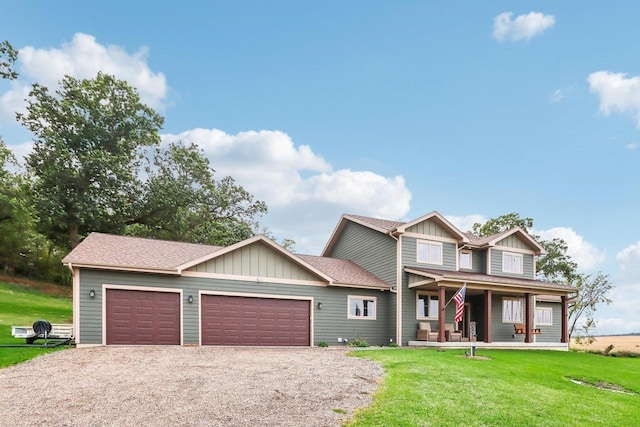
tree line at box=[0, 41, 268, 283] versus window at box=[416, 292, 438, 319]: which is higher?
tree line at box=[0, 41, 268, 283]

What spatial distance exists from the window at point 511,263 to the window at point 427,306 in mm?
5249

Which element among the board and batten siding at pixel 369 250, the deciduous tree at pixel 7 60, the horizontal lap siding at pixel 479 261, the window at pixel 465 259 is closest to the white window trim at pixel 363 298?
the board and batten siding at pixel 369 250

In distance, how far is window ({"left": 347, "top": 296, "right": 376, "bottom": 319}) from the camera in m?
21.2

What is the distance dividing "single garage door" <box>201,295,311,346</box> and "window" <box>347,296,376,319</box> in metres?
2.16

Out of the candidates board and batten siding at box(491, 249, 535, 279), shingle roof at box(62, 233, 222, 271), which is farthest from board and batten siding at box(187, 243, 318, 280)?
board and batten siding at box(491, 249, 535, 279)

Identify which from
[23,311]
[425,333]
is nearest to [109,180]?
[23,311]

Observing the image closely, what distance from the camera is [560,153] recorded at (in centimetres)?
2438

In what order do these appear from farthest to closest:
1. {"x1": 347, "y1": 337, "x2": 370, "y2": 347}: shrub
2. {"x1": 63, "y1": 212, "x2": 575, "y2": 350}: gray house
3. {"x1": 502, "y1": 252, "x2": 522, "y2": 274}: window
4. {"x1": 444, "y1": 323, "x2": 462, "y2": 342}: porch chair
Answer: {"x1": 502, "y1": 252, "x2": 522, "y2": 274}: window
{"x1": 444, "y1": 323, "x2": 462, "y2": 342}: porch chair
{"x1": 347, "y1": 337, "x2": 370, "y2": 347}: shrub
{"x1": 63, "y1": 212, "x2": 575, "y2": 350}: gray house

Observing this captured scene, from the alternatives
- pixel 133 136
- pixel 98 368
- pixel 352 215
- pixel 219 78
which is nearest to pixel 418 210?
pixel 352 215

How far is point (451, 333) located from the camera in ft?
68.5

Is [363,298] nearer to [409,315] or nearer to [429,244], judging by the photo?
[409,315]

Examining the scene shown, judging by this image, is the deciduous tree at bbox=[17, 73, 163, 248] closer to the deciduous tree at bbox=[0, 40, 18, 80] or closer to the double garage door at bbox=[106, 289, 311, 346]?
the deciduous tree at bbox=[0, 40, 18, 80]

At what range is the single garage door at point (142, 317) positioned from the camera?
1639cm

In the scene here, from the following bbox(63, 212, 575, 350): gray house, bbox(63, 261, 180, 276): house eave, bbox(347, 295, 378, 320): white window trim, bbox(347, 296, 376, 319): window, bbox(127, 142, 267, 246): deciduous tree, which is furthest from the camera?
bbox(127, 142, 267, 246): deciduous tree
